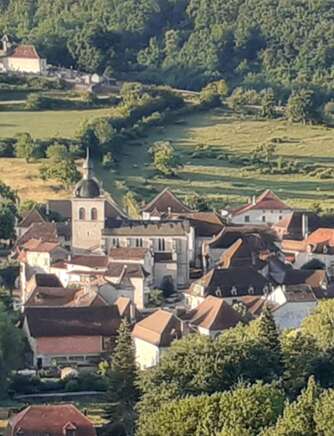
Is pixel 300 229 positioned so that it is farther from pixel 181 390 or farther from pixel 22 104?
pixel 22 104

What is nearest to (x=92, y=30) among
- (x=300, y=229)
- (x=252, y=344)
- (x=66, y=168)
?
(x=66, y=168)

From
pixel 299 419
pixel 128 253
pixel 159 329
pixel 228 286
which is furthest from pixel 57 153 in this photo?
pixel 299 419

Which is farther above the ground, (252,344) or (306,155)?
(252,344)

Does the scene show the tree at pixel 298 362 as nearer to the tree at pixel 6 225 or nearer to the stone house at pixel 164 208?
the stone house at pixel 164 208

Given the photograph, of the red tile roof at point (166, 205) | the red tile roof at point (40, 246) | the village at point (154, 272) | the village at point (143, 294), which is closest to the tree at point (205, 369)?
the village at point (143, 294)

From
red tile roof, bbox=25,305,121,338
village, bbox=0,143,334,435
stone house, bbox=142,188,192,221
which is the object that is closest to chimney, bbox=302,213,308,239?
village, bbox=0,143,334,435

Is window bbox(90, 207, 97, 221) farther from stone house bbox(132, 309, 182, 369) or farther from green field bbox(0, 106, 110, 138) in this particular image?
green field bbox(0, 106, 110, 138)

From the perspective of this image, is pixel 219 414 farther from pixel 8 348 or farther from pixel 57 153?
pixel 57 153
